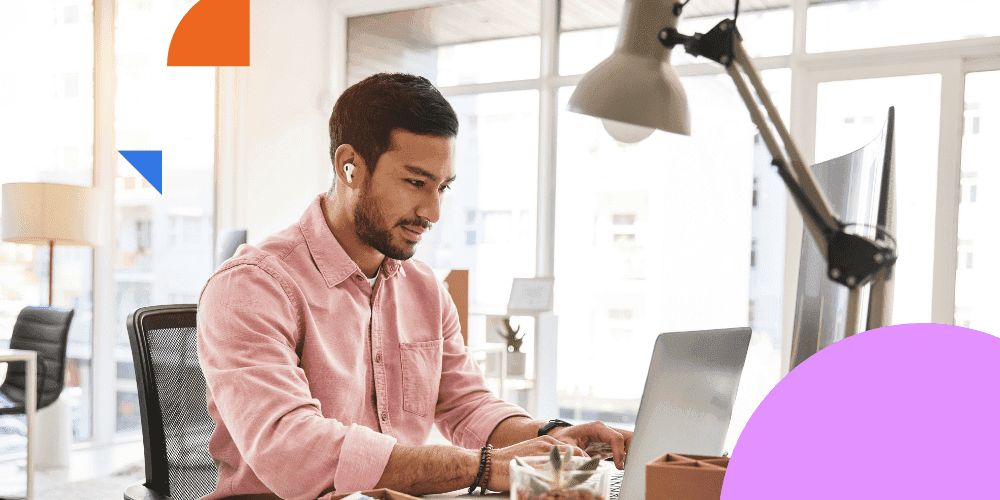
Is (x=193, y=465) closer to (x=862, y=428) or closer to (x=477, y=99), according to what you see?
(x=862, y=428)

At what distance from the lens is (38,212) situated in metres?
3.98

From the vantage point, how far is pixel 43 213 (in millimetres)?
3984

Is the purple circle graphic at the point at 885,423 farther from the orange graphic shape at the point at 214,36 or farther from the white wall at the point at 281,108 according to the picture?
the orange graphic shape at the point at 214,36

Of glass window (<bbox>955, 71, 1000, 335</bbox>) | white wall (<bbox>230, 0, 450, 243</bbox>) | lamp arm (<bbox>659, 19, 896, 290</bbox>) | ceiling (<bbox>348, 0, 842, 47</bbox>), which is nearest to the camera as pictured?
lamp arm (<bbox>659, 19, 896, 290</bbox>)

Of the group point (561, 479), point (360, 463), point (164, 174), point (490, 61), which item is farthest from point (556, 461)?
point (490, 61)

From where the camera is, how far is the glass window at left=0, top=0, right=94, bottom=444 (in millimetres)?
4336

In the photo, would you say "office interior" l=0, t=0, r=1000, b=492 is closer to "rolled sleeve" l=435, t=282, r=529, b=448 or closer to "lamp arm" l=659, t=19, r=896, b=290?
"rolled sleeve" l=435, t=282, r=529, b=448

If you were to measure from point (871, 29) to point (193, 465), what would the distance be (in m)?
4.47

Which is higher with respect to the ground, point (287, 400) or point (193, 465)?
point (287, 400)

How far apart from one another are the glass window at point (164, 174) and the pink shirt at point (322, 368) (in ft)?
12.3

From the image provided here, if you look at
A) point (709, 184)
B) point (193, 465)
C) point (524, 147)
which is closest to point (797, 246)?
point (709, 184)

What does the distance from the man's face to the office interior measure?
3.06 meters

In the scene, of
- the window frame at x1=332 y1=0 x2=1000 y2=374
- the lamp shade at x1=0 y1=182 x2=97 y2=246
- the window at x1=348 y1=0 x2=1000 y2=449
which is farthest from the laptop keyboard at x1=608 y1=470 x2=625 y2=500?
the lamp shade at x1=0 y1=182 x2=97 y2=246

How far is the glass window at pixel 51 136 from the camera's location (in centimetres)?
434
